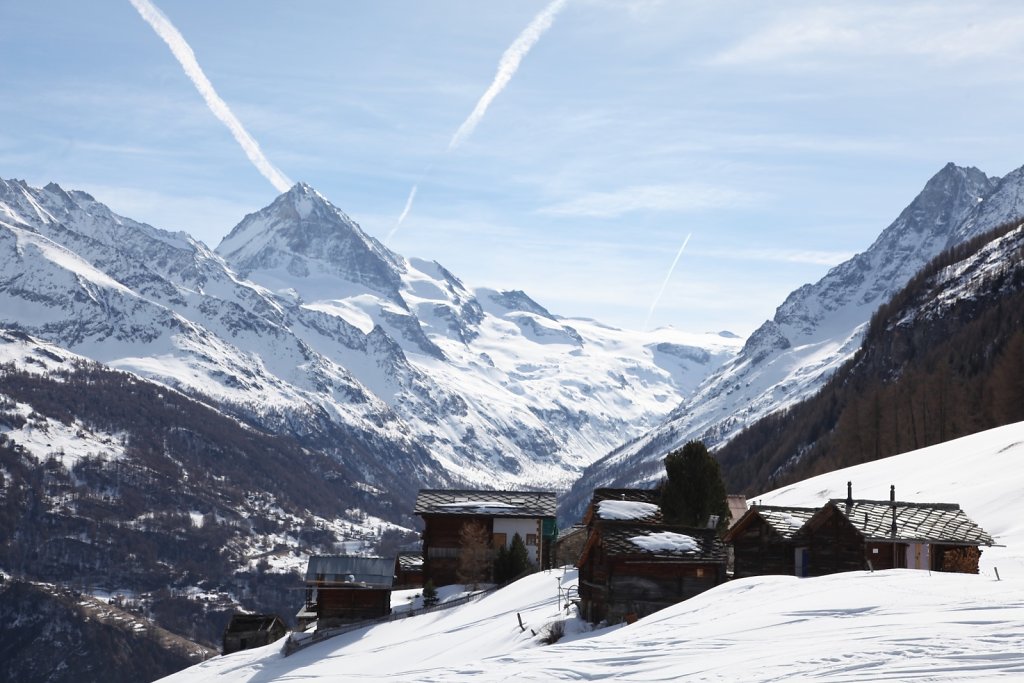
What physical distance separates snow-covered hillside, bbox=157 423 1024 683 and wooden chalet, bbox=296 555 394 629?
896cm

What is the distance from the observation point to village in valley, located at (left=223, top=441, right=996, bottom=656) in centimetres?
5019

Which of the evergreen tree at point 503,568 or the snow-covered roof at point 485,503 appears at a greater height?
the snow-covered roof at point 485,503

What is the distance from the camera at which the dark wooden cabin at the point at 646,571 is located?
4956cm

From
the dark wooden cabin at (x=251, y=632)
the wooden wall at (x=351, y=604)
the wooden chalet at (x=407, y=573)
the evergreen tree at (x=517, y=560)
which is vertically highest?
the evergreen tree at (x=517, y=560)

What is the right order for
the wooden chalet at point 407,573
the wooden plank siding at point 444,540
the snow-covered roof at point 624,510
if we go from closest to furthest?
the snow-covered roof at point 624,510 < the wooden plank siding at point 444,540 < the wooden chalet at point 407,573

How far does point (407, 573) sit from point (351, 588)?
1776 cm

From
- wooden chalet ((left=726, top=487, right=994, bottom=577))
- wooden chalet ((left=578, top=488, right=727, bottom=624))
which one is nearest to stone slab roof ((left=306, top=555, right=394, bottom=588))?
wooden chalet ((left=578, top=488, right=727, bottom=624))

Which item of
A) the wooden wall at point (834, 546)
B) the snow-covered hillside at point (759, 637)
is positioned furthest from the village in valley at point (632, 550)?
the snow-covered hillside at point (759, 637)

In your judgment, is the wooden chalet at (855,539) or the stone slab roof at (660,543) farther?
the wooden chalet at (855,539)

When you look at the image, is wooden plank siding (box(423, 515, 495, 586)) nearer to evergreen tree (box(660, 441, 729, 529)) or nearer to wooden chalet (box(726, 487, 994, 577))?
evergreen tree (box(660, 441, 729, 529))

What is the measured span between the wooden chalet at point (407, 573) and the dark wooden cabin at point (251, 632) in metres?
8.93

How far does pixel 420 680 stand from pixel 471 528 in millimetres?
45128

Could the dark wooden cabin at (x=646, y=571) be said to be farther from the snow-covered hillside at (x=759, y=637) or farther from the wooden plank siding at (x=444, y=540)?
the wooden plank siding at (x=444, y=540)

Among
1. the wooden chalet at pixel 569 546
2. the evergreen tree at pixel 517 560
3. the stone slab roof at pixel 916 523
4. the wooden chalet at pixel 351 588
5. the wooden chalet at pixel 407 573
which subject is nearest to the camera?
the stone slab roof at pixel 916 523
